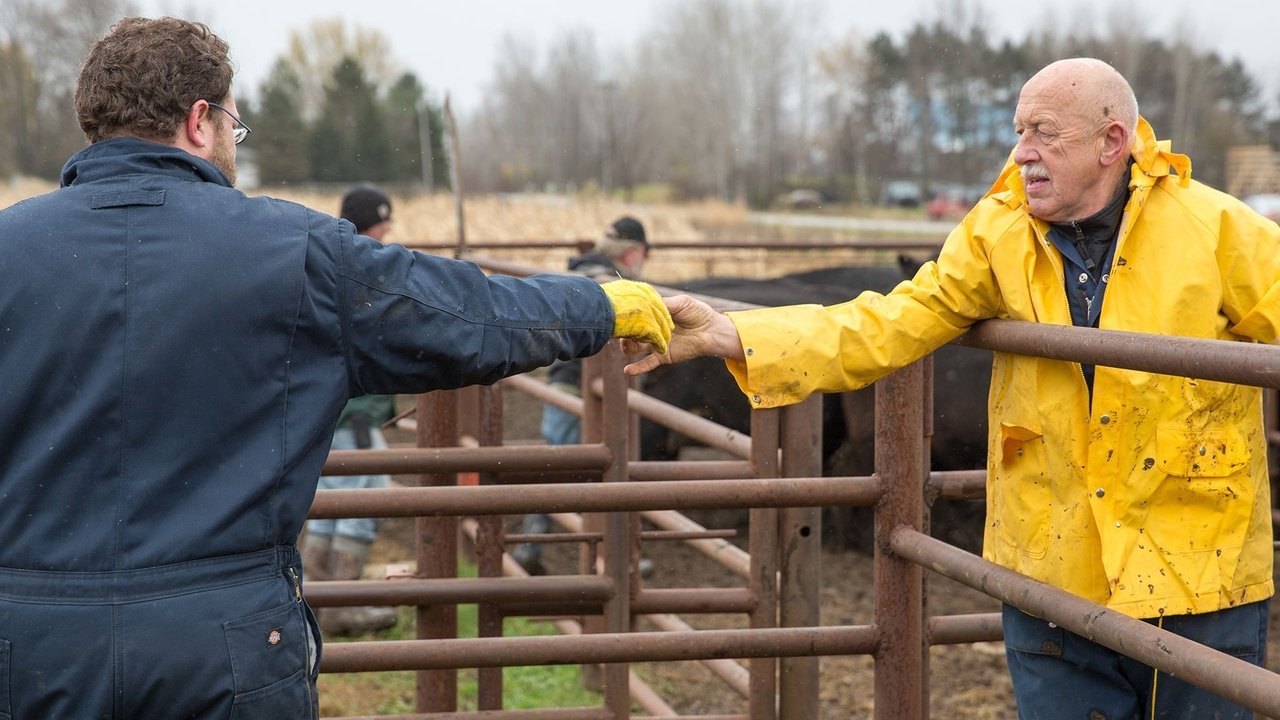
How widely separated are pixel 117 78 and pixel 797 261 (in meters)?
14.3

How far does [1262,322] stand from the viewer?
186 centimetres

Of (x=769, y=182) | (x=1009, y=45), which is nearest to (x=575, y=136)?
(x=769, y=182)

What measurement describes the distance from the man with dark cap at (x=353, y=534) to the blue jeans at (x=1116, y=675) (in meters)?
3.43

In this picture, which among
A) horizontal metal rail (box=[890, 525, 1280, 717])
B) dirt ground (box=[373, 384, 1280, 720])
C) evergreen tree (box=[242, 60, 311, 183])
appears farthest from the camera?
evergreen tree (box=[242, 60, 311, 183])

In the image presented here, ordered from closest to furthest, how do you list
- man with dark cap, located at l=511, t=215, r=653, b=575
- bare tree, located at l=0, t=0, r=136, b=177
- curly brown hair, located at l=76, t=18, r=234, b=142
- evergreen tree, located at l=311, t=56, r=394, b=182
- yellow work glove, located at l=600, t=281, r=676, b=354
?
1. curly brown hair, located at l=76, t=18, r=234, b=142
2. yellow work glove, located at l=600, t=281, r=676, b=354
3. man with dark cap, located at l=511, t=215, r=653, b=575
4. bare tree, located at l=0, t=0, r=136, b=177
5. evergreen tree, located at l=311, t=56, r=394, b=182

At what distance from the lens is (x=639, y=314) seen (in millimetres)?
1968

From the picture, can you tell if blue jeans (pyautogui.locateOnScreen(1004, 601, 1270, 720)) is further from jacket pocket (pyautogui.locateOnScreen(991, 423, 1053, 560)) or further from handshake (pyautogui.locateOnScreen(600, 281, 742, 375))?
handshake (pyautogui.locateOnScreen(600, 281, 742, 375))

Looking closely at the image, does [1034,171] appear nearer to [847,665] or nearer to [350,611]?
[847,665]

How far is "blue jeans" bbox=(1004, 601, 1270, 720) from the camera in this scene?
74.5 inches

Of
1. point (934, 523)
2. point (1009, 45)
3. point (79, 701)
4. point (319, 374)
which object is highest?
point (1009, 45)

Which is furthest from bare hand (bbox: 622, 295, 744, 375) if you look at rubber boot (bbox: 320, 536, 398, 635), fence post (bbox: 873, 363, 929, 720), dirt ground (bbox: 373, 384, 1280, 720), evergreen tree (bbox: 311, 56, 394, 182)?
evergreen tree (bbox: 311, 56, 394, 182)

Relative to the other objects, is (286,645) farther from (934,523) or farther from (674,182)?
(674,182)

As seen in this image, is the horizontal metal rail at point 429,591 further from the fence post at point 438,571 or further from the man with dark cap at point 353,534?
the man with dark cap at point 353,534

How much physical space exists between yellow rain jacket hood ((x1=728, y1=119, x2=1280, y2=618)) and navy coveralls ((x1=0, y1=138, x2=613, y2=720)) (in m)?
0.84
